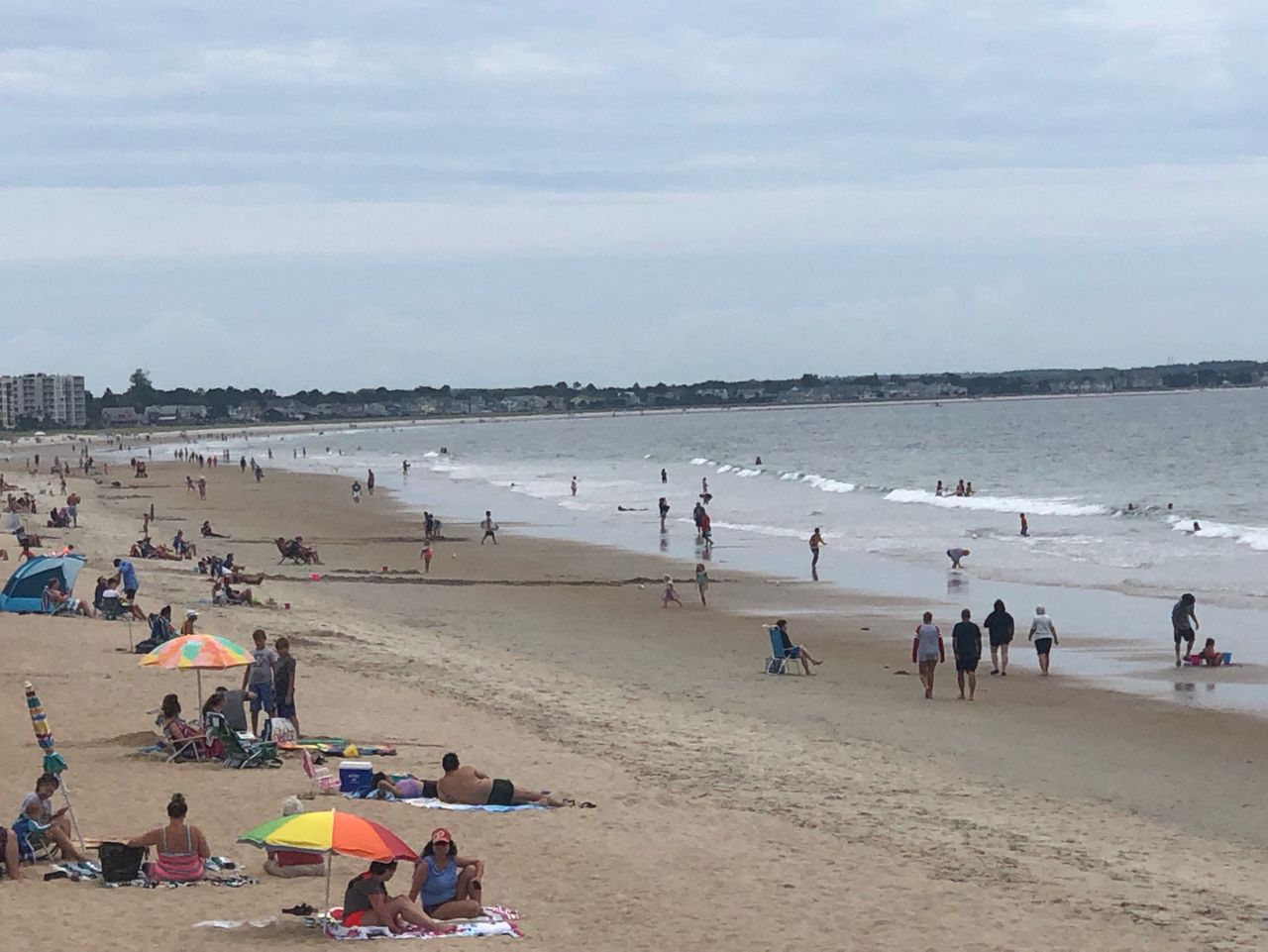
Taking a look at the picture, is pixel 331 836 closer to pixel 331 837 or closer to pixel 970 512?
pixel 331 837

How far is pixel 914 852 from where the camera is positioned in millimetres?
11820

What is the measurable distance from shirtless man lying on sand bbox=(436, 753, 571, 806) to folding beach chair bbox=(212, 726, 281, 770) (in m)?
1.84

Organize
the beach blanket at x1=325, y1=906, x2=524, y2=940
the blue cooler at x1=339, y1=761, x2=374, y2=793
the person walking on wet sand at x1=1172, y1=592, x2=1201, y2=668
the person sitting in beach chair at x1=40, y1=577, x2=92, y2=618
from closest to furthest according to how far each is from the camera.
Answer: the beach blanket at x1=325, y1=906, x2=524, y2=940
the blue cooler at x1=339, y1=761, x2=374, y2=793
the person walking on wet sand at x1=1172, y1=592, x2=1201, y2=668
the person sitting in beach chair at x1=40, y1=577, x2=92, y2=618

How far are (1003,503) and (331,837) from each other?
1914 inches

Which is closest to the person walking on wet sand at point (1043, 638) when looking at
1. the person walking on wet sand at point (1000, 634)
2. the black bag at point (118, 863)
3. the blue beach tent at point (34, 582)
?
the person walking on wet sand at point (1000, 634)

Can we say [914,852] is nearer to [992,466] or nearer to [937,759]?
[937,759]

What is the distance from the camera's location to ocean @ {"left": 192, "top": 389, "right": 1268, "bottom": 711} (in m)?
28.3

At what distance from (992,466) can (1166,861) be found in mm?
74887

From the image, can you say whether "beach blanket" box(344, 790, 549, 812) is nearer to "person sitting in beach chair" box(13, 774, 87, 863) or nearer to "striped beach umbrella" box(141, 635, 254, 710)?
"striped beach umbrella" box(141, 635, 254, 710)

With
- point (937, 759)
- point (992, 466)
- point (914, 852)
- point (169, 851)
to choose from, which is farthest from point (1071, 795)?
point (992, 466)

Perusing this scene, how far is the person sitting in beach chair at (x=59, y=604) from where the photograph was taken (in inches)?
877

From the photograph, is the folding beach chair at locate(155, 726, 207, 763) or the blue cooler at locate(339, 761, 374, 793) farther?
the folding beach chair at locate(155, 726, 207, 763)

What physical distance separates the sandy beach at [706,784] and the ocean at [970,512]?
143 inches

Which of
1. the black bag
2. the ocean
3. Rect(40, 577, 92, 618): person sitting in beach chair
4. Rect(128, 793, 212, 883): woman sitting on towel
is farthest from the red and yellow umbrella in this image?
Rect(40, 577, 92, 618): person sitting in beach chair
